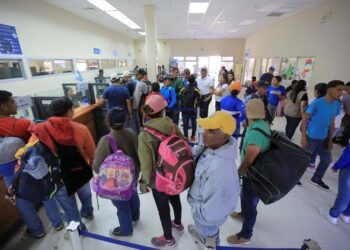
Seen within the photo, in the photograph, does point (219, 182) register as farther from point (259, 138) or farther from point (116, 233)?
point (116, 233)

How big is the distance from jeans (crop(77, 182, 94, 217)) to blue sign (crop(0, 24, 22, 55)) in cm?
382

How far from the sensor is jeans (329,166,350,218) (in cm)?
175

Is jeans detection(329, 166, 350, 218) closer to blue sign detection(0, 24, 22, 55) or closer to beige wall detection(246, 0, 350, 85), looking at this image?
beige wall detection(246, 0, 350, 85)

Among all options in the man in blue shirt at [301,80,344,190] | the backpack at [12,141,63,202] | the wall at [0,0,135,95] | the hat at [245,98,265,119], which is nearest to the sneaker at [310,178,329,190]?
the man in blue shirt at [301,80,344,190]

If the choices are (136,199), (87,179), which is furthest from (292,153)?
(87,179)

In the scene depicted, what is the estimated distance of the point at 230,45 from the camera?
12914 mm

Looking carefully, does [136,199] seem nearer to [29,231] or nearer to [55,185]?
[55,185]

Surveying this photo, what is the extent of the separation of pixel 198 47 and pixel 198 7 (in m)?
8.33

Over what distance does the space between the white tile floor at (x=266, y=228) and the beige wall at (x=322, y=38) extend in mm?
3323

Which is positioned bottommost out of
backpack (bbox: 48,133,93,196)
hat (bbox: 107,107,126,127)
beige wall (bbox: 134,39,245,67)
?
backpack (bbox: 48,133,93,196)

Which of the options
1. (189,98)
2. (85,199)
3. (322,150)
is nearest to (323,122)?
(322,150)

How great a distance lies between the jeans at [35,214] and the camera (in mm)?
1679

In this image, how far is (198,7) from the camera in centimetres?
529

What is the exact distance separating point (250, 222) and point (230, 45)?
1350cm
